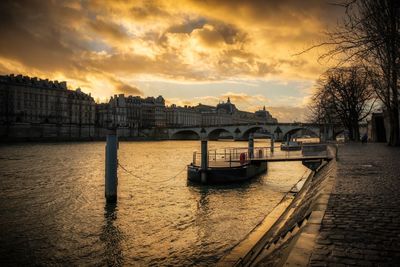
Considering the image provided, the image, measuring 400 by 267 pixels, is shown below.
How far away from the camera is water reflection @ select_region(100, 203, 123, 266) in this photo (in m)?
Answer: 10.3

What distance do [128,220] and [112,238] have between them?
2.50m

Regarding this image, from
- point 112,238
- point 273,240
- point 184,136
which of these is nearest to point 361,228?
point 273,240

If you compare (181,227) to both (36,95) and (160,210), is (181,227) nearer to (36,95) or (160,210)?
(160,210)

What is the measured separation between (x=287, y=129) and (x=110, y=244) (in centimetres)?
10088

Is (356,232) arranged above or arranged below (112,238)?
above

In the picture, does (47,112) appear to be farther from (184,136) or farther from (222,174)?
(222,174)

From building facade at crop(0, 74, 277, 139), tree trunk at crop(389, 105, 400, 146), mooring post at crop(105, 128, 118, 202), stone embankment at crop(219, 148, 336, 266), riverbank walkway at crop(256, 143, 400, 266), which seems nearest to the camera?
riverbank walkway at crop(256, 143, 400, 266)

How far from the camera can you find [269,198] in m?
20.6

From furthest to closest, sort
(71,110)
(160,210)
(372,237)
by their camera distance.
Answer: (71,110) → (160,210) → (372,237)

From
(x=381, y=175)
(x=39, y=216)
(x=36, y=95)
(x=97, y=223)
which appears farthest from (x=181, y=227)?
(x=36, y=95)

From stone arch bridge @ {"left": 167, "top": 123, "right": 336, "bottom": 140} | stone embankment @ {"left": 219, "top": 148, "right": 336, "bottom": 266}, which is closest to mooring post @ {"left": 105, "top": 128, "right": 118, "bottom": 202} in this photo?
stone embankment @ {"left": 219, "top": 148, "right": 336, "bottom": 266}

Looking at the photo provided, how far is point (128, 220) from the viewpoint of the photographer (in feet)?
48.8

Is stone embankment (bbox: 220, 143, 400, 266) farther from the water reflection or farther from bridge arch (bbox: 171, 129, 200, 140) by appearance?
bridge arch (bbox: 171, 129, 200, 140)

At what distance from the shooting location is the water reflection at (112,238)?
10305 mm
